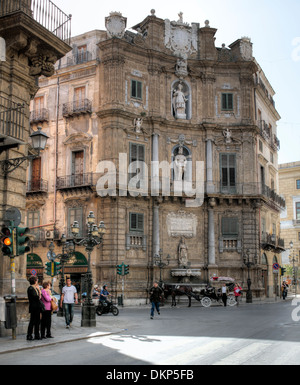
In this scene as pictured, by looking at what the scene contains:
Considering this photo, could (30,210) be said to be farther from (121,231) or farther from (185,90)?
(185,90)

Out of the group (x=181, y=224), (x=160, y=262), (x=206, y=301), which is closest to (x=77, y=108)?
(x=181, y=224)

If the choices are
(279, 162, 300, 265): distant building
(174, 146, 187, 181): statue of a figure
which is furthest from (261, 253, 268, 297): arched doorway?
(279, 162, 300, 265): distant building

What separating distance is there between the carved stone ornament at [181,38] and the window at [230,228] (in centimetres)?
1260

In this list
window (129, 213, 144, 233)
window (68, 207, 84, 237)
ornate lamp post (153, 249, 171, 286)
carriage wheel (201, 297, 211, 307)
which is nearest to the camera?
carriage wheel (201, 297, 211, 307)

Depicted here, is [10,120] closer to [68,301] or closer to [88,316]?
[68,301]

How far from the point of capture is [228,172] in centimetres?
3734

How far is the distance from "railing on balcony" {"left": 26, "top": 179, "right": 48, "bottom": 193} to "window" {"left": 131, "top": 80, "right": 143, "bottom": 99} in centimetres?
876

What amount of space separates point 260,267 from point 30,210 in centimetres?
1717

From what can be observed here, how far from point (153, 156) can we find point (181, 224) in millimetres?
5261

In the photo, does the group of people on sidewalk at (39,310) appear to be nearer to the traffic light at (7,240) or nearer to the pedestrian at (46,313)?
the pedestrian at (46,313)

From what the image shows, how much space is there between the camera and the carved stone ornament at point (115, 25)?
3475cm

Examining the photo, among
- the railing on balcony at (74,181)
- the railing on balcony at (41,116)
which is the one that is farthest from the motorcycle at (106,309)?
the railing on balcony at (41,116)

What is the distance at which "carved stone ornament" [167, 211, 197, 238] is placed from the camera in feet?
117

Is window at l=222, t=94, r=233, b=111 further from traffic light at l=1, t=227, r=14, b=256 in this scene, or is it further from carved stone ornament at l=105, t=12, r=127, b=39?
traffic light at l=1, t=227, r=14, b=256
